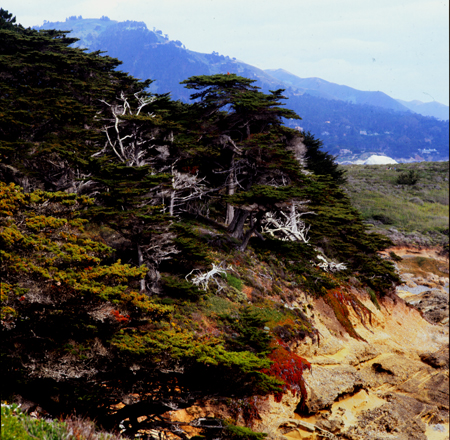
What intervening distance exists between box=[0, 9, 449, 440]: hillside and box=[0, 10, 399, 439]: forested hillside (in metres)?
0.06

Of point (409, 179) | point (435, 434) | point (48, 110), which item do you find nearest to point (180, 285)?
point (48, 110)

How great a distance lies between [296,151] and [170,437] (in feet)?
55.5

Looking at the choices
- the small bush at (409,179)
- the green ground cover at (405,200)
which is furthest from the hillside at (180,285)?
the small bush at (409,179)

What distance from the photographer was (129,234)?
1141 centimetres

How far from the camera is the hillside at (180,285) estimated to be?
701 cm

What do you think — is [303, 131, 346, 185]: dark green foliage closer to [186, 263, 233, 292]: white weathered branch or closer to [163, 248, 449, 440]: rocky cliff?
[163, 248, 449, 440]: rocky cliff

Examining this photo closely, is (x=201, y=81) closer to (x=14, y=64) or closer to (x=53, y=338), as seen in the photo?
(x=14, y=64)

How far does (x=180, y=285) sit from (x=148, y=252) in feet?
5.11

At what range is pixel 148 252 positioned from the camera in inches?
475

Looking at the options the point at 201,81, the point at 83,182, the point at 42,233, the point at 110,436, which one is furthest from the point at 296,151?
the point at 110,436

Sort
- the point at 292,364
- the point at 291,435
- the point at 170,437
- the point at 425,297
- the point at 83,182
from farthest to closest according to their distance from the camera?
the point at 425,297 < the point at 83,182 < the point at 292,364 < the point at 291,435 < the point at 170,437

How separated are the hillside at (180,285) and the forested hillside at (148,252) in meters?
0.06

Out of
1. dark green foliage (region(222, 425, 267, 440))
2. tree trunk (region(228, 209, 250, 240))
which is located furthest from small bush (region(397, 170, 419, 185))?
dark green foliage (region(222, 425, 267, 440))

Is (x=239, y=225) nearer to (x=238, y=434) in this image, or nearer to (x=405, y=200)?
(x=238, y=434)
